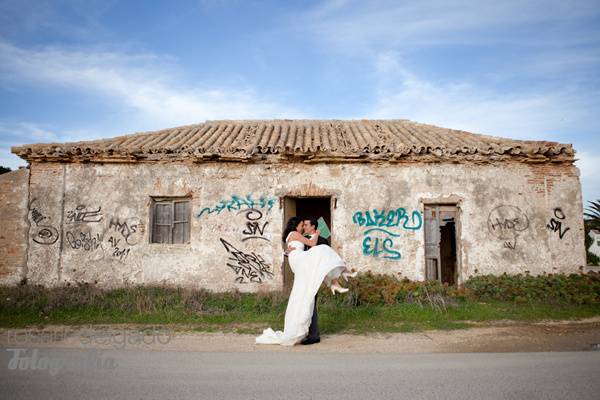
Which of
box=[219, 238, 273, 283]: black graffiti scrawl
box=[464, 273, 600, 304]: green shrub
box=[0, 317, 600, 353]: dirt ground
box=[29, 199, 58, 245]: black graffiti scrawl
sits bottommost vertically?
box=[0, 317, 600, 353]: dirt ground

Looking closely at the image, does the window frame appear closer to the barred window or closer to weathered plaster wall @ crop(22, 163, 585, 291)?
the barred window

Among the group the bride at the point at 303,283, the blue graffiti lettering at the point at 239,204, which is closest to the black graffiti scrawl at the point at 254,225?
the blue graffiti lettering at the point at 239,204

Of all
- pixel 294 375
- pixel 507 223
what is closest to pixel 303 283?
pixel 294 375

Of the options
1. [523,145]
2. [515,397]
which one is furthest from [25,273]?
[523,145]

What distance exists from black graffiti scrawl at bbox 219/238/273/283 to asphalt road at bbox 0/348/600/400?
4.74m

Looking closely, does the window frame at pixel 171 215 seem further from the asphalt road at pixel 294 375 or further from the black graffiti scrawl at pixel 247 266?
the asphalt road at pixel 294 375

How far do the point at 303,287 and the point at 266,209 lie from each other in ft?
15.3

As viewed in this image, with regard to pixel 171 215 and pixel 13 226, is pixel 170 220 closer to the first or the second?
pixel 171 215

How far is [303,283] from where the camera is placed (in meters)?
5.62

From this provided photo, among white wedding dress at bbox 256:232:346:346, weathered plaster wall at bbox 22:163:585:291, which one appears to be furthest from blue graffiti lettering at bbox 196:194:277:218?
white wedding dress at bbox 256:232:346:346

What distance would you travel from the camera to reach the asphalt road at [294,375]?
3523 mm

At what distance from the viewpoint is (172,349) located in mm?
5379

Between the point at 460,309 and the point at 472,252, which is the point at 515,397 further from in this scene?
the point at 472,252

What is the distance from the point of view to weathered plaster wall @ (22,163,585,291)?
992 cm
